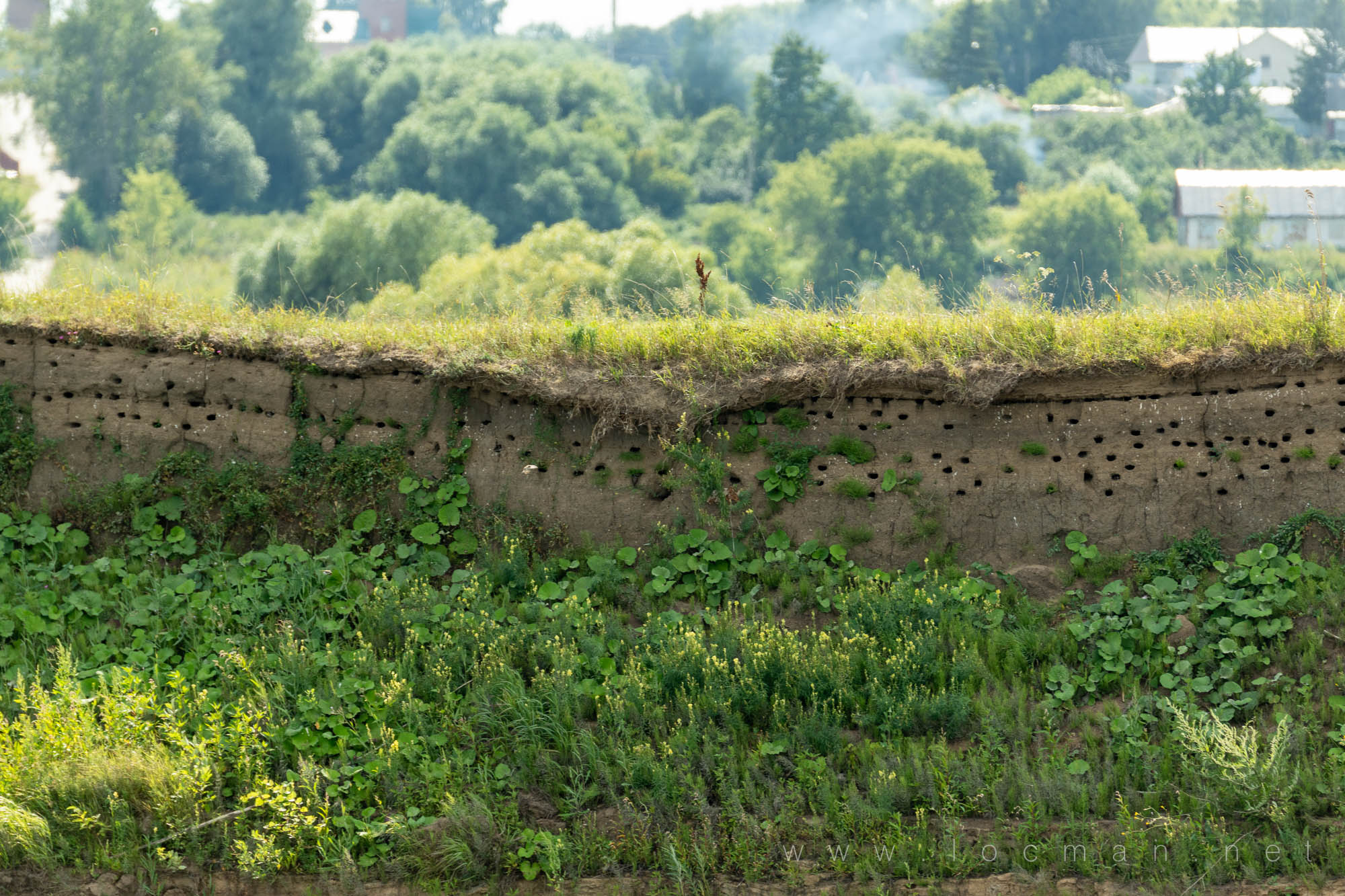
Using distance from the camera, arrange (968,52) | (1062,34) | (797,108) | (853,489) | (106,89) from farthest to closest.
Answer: (1062,34), (968,52), (797,108), (106,89), (853,489)

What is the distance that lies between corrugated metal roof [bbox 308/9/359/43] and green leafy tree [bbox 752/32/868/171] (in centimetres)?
3998

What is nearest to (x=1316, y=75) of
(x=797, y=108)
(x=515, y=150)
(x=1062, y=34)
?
(x=1062, y=34)

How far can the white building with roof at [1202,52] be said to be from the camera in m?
74.5

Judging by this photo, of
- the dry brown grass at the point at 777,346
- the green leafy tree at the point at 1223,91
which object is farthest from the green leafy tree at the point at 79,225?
the dry brown grass at the point at 777,346

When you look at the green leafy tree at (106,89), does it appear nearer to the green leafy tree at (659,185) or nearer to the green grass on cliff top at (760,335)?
the green leafy tree at (659,185)

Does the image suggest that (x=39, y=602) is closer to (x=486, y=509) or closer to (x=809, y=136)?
(x=486, y=509)

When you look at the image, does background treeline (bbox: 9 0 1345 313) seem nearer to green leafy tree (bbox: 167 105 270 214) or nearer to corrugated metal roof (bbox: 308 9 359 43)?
green leafy tree (bbox: 167 105 270 214)

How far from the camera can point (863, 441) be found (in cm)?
790

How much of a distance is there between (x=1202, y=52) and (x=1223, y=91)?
8021 millimetres

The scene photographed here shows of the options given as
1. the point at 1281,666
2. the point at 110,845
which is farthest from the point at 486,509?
the point at 1281,666

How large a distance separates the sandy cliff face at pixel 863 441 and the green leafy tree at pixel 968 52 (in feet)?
296

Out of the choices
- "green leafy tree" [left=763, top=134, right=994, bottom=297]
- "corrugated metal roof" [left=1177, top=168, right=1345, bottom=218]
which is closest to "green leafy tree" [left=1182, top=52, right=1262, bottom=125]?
"corrugated metal roof" [left=1177, top=168, right=1345, bottom=218]

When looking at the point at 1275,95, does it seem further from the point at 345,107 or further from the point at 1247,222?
the point at 345,107

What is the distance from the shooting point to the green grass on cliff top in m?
7.66
